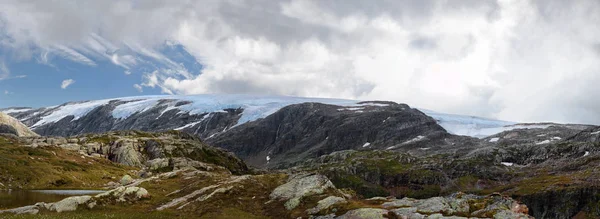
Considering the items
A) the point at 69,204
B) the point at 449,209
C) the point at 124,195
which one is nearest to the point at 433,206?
the point at 449,209

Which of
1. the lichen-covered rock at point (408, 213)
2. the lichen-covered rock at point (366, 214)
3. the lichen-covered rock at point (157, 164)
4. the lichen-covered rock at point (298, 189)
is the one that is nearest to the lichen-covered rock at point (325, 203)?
the lichen-covered rock at point (298, 189)

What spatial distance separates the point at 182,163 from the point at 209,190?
371ft

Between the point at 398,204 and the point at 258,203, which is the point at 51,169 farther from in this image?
the point at 398,204

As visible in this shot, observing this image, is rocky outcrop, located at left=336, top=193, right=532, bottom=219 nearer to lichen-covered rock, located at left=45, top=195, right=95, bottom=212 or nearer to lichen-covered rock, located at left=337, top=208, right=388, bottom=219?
lichen-covered rock, located at left=337, top=208, right=388, bottom=219

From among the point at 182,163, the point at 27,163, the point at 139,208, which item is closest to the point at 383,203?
the point at 139,208

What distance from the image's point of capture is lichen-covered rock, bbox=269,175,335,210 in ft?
196

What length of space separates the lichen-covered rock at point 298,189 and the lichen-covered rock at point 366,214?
11.3 m

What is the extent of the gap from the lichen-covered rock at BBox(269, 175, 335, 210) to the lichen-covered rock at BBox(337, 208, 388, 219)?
445 inches

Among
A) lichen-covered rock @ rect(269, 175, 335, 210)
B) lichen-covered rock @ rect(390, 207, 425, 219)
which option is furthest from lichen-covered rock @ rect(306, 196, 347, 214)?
lichen-covered rock @ rect(390, 207, 425, 219)

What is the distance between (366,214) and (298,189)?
58.3 feet

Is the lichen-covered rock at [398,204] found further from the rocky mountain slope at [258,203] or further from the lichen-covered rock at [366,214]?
the lichen-covered rock at [366,214]

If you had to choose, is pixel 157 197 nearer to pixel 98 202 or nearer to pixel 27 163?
pixel 98 202

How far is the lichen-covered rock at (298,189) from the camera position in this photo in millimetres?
59875

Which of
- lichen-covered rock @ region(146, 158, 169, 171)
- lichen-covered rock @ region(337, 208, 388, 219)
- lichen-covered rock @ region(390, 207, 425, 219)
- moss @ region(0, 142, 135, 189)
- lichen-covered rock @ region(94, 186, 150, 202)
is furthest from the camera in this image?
lichen-covered rock @ region(146, 158, 169, 171)
